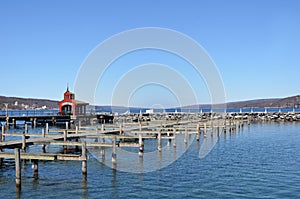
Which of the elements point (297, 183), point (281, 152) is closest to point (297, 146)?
point (281, 152)

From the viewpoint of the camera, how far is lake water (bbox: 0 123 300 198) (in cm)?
1934

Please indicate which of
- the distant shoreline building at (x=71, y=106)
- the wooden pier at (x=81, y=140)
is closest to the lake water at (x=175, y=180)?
the wooden pier at (x=81, y=140)

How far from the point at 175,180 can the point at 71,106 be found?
169 ft

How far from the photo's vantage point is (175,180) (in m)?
22.3

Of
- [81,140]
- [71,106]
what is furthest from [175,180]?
[71,106]

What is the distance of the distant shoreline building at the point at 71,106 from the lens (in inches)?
2667

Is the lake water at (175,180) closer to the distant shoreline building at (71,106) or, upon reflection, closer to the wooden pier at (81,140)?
the wooden pier at (81,140)

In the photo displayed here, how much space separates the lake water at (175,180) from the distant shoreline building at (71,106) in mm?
38809

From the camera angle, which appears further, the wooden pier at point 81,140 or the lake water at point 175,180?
the wooden pier at point 81,140

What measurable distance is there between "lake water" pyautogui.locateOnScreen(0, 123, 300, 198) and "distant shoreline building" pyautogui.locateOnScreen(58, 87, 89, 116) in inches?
1528

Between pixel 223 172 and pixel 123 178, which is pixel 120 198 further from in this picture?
pixel 223 172

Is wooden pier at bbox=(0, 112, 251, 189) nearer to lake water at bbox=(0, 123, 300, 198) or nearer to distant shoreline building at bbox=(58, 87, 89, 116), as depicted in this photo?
lake water at bbox=(0, 123, 300, 198)

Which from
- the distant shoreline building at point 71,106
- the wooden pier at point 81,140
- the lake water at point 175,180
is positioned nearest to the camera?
the lake water at point 175,180

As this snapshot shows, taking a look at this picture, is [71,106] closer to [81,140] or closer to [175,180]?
[81,140]
